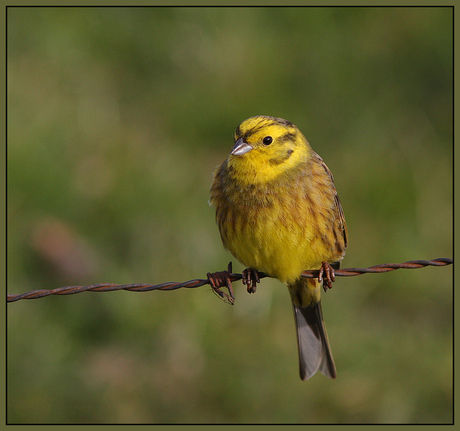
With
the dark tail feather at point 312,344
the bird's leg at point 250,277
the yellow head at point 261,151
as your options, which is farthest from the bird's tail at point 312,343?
the yellow head at point 261,151

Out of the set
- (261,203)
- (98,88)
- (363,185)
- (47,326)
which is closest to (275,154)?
Answer: (261,203)

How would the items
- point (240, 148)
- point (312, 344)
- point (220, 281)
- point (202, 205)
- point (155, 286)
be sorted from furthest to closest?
point (202, 205) → point (312, 344) → point (240, 148) → point (220, 281) → point (155, 286)

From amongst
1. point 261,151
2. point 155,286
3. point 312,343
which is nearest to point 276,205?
point 261,151

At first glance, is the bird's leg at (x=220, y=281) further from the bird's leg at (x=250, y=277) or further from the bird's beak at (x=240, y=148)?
the bird's beak at (x=240, y=148)

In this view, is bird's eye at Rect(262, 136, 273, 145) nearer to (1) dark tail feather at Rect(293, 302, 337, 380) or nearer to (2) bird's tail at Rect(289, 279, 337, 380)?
(2) bird's tail at Rect(289, 279, 337, 380)

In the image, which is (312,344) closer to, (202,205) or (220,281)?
(220,281)
